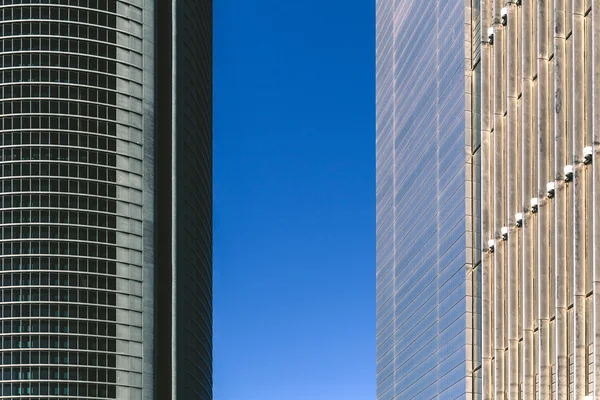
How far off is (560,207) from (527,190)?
9.26m

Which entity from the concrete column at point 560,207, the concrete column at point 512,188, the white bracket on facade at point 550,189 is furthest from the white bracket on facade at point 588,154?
the concrete column at point 512,188

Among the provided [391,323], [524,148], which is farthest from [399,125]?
[524,148]

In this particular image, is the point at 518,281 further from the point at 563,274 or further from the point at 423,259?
the point at 423,259

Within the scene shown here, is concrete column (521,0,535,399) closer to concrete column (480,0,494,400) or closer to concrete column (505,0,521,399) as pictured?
concrete column (505,0,521,399)

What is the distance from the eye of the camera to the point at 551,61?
94250 mm

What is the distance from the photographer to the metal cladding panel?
438 feet

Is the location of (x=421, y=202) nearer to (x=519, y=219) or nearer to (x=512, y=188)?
(x=512, y=188)

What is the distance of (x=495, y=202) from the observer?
10694 centimetres

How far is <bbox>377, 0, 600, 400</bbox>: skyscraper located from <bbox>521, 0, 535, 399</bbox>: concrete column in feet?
0.37

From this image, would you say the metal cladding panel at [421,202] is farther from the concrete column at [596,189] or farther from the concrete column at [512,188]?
the concrete column at [596,189]

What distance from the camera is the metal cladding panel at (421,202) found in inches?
5261

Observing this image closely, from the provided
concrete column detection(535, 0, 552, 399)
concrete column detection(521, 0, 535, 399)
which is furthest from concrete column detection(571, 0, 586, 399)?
concrete column detection(521, 0, 535, 399)

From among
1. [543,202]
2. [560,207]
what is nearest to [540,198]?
[543,202]

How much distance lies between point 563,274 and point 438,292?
5594 centimetres
